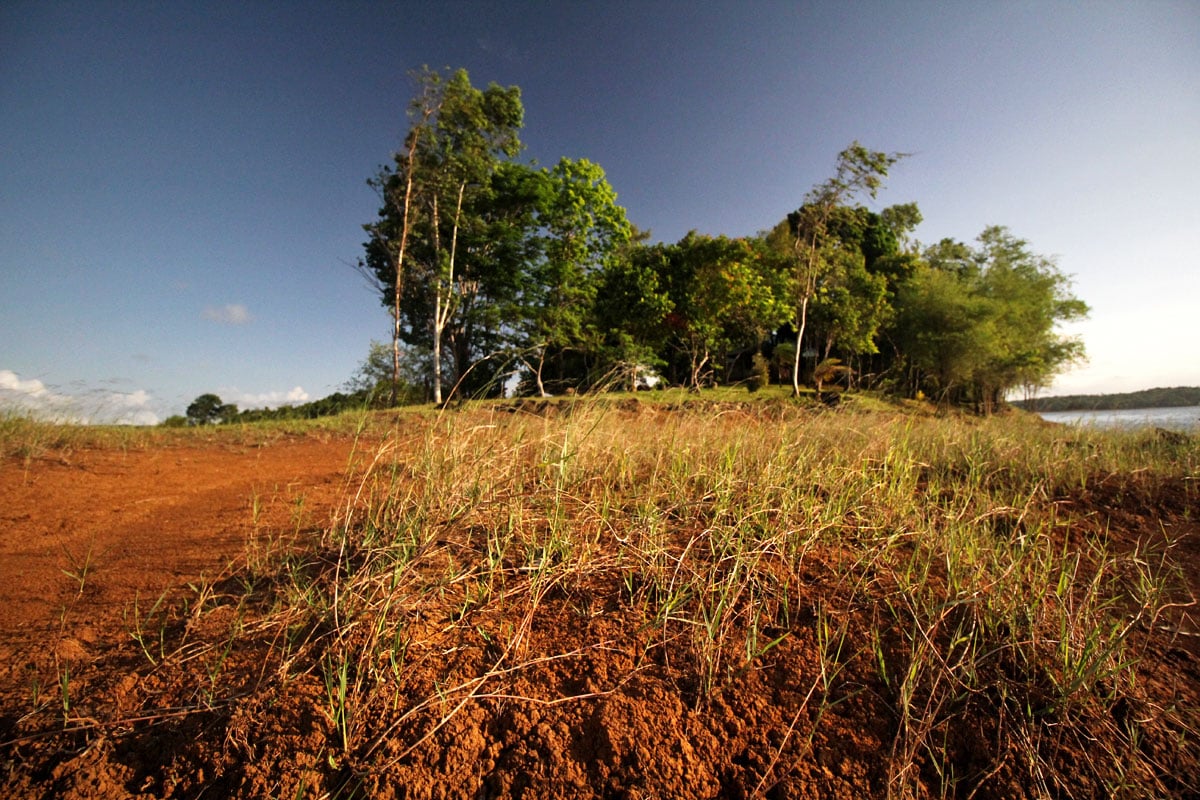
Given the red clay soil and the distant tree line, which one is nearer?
the red clay soil

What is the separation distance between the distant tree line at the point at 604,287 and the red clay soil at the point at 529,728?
1186 cm

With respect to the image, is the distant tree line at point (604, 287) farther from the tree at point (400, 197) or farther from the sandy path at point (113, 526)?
the sandy path at point (113, 526)

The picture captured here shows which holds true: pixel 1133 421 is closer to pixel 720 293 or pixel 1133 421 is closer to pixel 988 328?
pixel 720 293

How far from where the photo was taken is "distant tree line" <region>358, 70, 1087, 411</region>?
15.0 m

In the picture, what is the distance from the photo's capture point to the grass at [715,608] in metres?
1.11

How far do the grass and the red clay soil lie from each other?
0.05ft

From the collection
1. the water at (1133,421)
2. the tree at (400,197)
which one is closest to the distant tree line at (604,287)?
the tree at (400,197)

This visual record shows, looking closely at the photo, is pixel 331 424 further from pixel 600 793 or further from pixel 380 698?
pixel 600 793

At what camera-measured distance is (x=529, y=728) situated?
1083mm

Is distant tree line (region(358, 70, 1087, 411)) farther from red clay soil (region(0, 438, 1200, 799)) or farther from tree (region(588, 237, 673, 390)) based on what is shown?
red clay soil (region(0, 438, 1200, 799))

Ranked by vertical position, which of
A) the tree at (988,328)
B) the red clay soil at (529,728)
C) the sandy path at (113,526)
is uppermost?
the tree at (988,328)

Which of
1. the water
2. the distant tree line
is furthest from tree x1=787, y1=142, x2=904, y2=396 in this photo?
the water

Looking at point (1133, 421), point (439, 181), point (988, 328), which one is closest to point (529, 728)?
point (1133, 421)

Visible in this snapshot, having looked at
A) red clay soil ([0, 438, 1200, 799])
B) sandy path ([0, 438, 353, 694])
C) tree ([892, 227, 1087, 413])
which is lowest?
red clay soil ([0, 438, 1200, 799])
